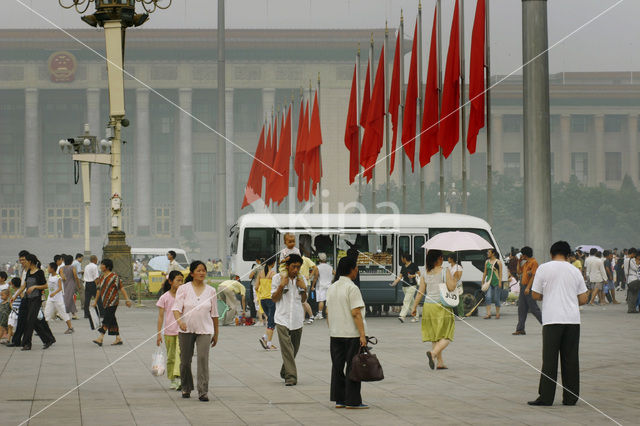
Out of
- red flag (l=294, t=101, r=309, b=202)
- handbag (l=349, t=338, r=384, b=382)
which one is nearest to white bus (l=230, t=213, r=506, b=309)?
handbag (l=349, t=338, r=384, b=382)

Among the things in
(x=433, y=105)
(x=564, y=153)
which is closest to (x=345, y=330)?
(x=433, y=105)

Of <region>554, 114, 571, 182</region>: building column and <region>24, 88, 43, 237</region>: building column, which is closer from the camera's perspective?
<region>24, 88, 43, 237</region>: building column

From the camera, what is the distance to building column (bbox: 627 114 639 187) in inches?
4122

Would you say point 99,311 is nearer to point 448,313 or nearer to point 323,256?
point 323,256

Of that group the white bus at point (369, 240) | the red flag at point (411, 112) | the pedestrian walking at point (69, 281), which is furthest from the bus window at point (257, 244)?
the red flag at point (411, 112)

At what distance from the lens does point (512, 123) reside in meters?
104

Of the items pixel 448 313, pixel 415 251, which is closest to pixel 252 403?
pixel 448 313

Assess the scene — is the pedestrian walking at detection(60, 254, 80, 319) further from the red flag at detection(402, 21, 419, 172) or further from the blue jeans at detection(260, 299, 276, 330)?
the red flag at detection(402, 21, 419, 172)

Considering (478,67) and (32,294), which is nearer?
(32,294)

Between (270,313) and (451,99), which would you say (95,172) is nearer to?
→ (451,99)

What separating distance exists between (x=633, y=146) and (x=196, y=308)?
321 feet

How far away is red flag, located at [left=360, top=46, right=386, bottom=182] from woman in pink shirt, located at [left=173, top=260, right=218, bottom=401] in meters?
24.4

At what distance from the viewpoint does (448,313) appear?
49.3ft

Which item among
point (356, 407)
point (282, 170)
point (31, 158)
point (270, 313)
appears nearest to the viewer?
point (356, 407)
